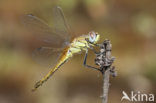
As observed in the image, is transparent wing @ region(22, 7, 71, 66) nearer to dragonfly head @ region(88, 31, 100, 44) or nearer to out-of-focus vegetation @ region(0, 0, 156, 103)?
dragonfly head @ region(88, 31, 100, 44)

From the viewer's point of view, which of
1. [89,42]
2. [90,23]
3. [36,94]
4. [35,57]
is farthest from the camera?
[90,23]

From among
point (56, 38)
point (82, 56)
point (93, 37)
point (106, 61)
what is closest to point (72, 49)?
point (56, 38)

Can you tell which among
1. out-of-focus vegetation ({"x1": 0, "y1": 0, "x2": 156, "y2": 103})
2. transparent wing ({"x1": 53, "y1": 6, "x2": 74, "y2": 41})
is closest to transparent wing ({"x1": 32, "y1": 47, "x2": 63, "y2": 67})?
transparent wing ({"x1": 53, "y1": 6, "x2": 74, "y2": 41})

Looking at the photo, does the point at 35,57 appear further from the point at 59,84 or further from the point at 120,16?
the point at 120,16

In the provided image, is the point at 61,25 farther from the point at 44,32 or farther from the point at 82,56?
the point at 82,56

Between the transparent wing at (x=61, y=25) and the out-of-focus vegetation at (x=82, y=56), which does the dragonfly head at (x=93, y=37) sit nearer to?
the transparent wing at (x=61, y=25)

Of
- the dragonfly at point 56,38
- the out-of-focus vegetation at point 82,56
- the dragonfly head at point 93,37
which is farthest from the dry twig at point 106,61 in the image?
the out-of-focus vegetation at point 82,56

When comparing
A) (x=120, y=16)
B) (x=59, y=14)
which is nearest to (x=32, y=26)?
(x=59, y=14)
